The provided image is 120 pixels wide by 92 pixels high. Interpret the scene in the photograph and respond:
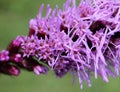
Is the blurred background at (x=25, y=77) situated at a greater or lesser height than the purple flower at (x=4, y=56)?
greater

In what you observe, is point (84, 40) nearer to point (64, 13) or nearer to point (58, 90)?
point (64, 13)

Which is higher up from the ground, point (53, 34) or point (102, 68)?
point (53, 34)

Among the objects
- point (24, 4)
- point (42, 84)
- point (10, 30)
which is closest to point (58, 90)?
point (42, 84)

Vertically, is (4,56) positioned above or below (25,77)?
below

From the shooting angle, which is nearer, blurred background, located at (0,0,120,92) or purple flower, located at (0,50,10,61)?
purple flower, located at (0,50,10,61)

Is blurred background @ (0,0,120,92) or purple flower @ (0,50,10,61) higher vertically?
blurred background @ (0,0,120,92)

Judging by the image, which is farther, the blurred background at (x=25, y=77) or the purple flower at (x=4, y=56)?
the blurred background at (x=25, y=77)

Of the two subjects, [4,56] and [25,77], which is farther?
[25,77]

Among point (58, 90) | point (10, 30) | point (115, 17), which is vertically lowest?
point (115, 17)
